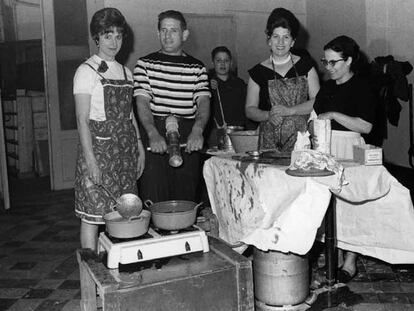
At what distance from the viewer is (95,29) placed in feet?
9.12

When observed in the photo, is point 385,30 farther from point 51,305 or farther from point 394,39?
point 51,305

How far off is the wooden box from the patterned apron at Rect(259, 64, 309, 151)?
0.90 meters

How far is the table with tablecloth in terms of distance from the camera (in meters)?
2.28

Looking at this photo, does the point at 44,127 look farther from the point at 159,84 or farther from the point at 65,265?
the point at 159,84

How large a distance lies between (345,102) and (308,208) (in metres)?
0.90

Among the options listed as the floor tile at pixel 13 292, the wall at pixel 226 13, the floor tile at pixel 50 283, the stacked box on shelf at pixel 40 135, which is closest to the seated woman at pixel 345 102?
the floor tile at pixel 50 283

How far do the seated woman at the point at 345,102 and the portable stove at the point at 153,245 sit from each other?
979 millimetres

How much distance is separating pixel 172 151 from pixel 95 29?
81 centimetres

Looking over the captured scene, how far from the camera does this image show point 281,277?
2.50m

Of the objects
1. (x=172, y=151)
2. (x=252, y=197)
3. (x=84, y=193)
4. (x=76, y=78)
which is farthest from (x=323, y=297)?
(x=76, y=78)

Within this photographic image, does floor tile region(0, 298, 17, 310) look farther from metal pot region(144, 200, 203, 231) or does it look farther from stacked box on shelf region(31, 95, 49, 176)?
stacked box on shelf region(31, 95, 49, 176)

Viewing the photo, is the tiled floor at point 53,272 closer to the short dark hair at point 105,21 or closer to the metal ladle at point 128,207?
the metal ladle at point 128,207

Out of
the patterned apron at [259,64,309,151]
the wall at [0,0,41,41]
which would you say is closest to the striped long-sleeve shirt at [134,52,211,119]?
the patterned apron at [259,64,309,151]

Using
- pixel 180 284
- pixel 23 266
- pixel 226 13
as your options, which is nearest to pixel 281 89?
pixel 180 284
